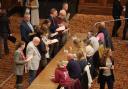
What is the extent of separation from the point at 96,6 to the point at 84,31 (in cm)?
334

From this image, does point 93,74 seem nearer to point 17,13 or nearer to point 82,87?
point 82,87

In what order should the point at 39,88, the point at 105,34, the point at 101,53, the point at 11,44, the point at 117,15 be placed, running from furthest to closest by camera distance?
the point at 117,15 → the point at 11,44 → the point at 105,34 → the point at 101,53 → the point at 39,88

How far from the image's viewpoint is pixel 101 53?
12.5 metres

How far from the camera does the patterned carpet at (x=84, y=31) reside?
13.7 meters

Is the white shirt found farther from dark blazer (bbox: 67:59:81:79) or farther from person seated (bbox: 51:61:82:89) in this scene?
person seated (bbox: 51:61:82:89)

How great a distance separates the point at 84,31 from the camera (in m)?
18.6

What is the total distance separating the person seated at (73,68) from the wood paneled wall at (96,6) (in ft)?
34.7

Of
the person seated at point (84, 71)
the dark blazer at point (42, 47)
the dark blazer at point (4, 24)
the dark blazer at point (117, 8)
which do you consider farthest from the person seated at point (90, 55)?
the dark blazer at point (117, 8)

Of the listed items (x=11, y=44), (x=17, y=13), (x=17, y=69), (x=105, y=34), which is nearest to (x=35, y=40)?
(x=17, y=69)

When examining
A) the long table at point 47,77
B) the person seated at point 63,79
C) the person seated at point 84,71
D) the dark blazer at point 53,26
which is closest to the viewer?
the person seated at point 63,79

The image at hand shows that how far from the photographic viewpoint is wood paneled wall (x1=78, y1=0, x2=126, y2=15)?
845 inches

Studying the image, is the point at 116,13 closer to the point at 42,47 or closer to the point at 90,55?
the point at 90,55

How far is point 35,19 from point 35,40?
5.66 metres

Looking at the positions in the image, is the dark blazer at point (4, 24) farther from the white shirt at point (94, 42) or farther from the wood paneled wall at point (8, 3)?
the wood paneled wall at point (8, 3)
